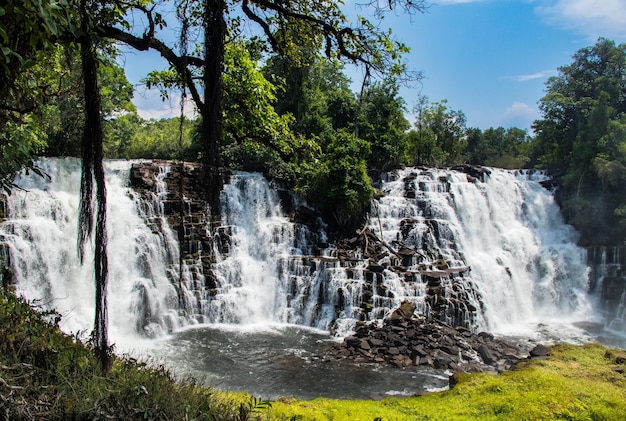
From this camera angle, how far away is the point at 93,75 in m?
3.81

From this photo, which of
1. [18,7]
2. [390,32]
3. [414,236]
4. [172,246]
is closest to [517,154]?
[414,236]

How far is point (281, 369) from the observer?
1259 cm

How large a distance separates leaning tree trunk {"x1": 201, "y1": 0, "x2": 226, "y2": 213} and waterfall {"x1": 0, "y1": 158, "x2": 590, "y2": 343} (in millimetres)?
10769

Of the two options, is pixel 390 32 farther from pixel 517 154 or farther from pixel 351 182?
pixel 517 154

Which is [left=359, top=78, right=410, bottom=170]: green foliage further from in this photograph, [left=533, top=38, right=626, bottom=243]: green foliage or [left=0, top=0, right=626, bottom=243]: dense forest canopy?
[left=533, top=38, right=626, bottom=243]: green foliage

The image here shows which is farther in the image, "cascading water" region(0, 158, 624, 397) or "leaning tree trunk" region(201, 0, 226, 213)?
"cascading water" region(0, 158, 624, 397)

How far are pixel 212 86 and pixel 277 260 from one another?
14520 mm

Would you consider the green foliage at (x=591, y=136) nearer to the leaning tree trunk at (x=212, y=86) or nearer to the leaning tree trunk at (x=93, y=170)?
the leaning tree trunk at (x=212, y=86)

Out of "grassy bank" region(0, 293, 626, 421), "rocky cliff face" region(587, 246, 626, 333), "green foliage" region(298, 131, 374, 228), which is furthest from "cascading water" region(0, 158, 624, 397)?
"grassy bank" region(0, 293, 626, 421)

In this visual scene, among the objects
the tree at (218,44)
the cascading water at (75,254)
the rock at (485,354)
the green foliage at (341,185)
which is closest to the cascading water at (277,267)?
the cascading water at (75,254)

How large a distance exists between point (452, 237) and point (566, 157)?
1178 cm

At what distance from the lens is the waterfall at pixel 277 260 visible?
1465 centimetres

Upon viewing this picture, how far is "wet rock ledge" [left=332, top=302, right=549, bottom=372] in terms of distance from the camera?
524 inches

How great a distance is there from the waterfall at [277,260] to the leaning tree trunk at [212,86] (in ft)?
35.3
